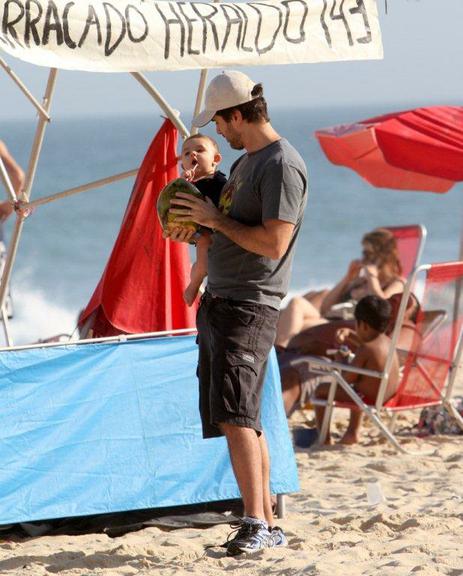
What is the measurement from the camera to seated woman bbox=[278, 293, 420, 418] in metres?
6.86

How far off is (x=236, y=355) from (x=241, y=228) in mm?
396

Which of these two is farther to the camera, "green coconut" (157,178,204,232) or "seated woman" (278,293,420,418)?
"seated woman" (278,293,420,418)

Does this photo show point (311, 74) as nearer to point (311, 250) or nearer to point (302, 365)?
point (311, 250)

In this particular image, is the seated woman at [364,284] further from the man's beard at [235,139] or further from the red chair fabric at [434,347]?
the man's beard at [235,139]

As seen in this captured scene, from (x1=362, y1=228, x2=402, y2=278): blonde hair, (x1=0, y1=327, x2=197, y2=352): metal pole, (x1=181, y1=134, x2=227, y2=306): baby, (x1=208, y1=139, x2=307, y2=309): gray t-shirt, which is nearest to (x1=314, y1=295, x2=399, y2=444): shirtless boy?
(x1=0, y1=327, x2=197, y2=352): metal pole

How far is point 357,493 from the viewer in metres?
5.64

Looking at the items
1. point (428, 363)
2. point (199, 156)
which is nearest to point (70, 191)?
point (199, 156)

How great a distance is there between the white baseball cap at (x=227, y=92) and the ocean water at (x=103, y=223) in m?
12.0

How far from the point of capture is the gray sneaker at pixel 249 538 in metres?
4.03

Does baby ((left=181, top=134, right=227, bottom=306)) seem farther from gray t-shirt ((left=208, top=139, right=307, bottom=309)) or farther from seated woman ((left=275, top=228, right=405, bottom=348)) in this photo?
seated woman ((left=275, top=228, right=405, bottom=348))

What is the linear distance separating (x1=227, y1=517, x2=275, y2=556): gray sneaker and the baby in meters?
0.76

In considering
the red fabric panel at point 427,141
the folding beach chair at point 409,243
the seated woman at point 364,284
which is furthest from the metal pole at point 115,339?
the folding beach chair at point 409,243

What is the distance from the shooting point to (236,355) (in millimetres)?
4027

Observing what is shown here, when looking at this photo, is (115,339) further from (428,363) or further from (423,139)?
(423,139)
